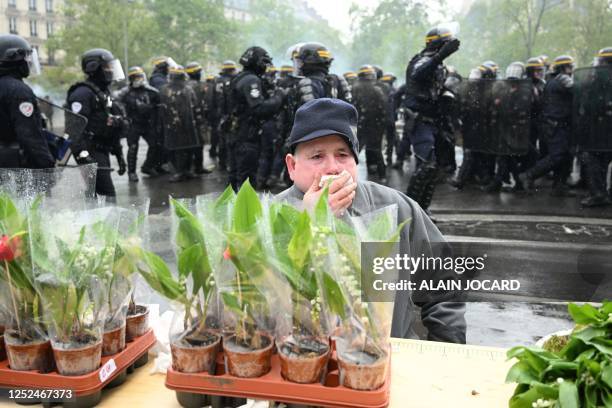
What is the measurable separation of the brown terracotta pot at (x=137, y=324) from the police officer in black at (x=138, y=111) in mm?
10521

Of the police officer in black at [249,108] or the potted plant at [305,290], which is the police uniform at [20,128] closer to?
the police officer in black at [249,108]

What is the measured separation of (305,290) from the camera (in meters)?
1.29

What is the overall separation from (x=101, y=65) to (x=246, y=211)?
5.81 metres

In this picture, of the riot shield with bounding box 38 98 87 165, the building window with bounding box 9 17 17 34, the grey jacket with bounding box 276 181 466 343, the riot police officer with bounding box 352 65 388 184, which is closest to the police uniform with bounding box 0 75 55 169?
the riot shield with bounding box 38 98 87 165

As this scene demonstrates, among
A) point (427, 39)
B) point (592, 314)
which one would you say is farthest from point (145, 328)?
point (427, 39)

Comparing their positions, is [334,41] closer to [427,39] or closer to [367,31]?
[367,31]

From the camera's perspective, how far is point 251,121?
8781mm

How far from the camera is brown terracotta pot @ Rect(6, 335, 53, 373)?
1402 mm

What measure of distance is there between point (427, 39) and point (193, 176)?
21.7 ft

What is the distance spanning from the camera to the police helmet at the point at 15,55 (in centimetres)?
499

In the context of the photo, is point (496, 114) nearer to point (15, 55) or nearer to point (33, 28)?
point (15, 55)

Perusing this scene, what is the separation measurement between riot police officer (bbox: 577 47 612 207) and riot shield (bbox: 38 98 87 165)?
261 inches

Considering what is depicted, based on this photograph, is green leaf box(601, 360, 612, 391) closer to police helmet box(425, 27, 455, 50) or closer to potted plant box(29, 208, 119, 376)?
potted plant box(29, 208, 119, 376)

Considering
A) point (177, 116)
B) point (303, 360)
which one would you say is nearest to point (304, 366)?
point (303, 360)
